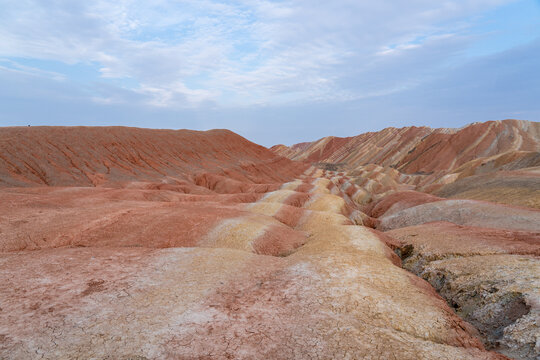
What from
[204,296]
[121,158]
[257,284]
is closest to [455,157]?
[121,158]

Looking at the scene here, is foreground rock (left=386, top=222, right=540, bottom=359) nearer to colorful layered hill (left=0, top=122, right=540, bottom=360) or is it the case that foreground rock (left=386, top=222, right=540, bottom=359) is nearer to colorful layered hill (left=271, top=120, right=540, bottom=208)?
colorful layered hill (left=0, top=122, right=540, bottom=360)

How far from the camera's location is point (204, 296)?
11.6 m

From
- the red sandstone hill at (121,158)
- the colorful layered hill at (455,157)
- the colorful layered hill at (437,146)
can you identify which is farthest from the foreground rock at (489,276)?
the colorful layered hill at (437,146)

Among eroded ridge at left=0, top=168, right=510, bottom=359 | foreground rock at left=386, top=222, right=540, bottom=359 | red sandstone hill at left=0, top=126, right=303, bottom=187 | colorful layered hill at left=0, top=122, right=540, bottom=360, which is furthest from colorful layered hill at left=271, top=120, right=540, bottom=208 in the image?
red sandstone hill at left=0, top=126, right=303, bottom=187

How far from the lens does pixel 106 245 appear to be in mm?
18594

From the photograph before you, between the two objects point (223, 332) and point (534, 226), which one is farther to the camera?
point (534, 226)

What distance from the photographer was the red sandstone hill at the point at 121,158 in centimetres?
5362

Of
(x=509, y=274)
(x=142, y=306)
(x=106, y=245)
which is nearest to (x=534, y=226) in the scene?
(x=509, y=274)

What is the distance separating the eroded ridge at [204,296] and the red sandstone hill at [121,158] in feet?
122

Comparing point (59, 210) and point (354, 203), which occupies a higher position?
point (59, 210)

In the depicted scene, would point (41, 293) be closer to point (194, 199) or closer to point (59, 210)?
point (59, 210)

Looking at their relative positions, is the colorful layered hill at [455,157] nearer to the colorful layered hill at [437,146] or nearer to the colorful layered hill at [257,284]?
the colorful layered hill at [437,146]

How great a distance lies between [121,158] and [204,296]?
212ft

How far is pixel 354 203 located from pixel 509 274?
4862 centimetres
